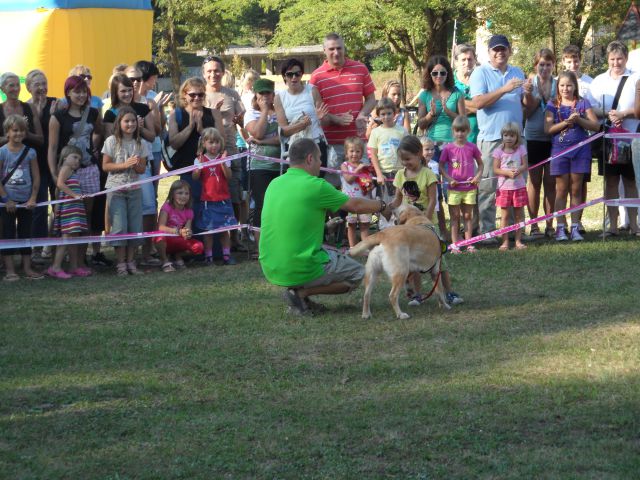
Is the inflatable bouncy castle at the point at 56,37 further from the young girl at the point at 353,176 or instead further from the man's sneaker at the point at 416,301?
the man's sneaker at the point at 416,301

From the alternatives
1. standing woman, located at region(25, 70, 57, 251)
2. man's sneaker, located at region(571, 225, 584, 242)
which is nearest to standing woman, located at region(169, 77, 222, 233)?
standing woman, located at region(25, 70, 57, 251)

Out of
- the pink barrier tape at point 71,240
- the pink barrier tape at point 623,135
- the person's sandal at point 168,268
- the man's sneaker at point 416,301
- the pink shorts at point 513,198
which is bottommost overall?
the man's sneaker at point 416,301

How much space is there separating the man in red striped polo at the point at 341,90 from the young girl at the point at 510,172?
1.58m

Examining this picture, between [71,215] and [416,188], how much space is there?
12.8 feet

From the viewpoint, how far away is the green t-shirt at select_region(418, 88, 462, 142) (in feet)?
37.6

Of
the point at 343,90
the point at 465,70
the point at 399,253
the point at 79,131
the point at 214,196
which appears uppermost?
the point at 465,70

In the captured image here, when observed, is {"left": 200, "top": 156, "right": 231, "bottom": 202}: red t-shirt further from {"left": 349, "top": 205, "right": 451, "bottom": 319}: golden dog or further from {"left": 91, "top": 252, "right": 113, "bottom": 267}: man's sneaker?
{"left": 349, "top": 205, "right": 451, "bottom": 319}: golden dog

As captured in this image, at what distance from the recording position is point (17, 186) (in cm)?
1045

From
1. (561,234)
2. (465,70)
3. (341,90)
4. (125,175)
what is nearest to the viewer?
(125,175)

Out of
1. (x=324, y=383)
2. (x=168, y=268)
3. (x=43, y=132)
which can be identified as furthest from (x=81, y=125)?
(x=324, y=383)

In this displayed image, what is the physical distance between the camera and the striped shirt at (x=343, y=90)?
1128cm

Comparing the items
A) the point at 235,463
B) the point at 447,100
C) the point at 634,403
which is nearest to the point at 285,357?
the point at 235,463

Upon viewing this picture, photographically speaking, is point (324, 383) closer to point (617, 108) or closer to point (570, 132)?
point (570, 132)

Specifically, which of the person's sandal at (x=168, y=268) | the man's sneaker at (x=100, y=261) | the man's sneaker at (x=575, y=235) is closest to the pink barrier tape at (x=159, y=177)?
the man's sneaker at (x=100, y=261)
